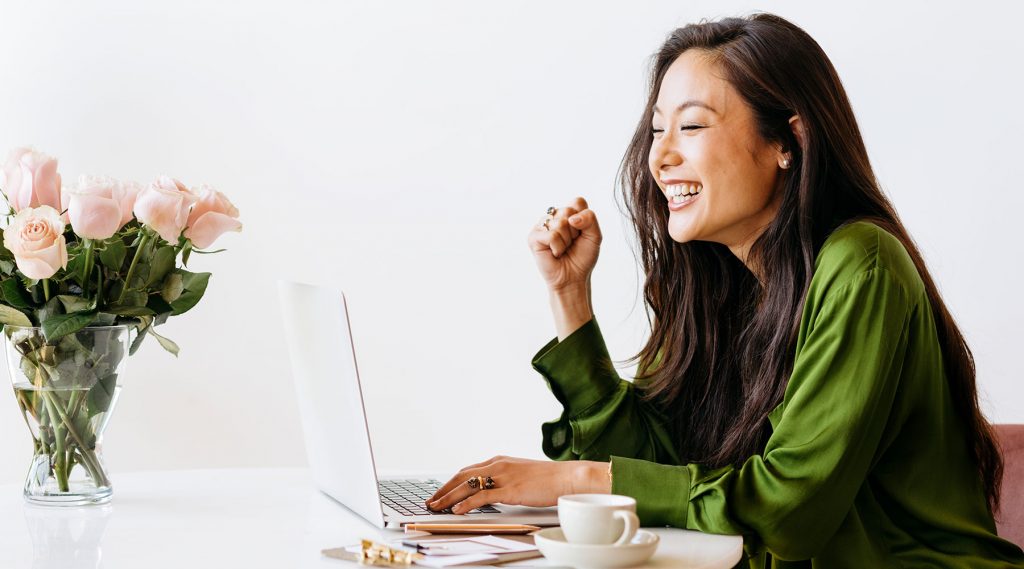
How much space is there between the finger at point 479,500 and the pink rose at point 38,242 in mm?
533

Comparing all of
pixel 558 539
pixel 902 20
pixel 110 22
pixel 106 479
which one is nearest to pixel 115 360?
pixel 106 479

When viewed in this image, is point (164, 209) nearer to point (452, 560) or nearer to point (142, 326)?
point (142, 326)

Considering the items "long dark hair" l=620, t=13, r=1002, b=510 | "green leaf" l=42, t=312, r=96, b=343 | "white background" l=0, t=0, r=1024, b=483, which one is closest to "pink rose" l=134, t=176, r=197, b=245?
"green leaf" l=42, t=312, r=96, b=343

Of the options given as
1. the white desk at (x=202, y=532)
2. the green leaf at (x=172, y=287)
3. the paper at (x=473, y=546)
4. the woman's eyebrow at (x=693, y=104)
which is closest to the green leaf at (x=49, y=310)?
the green leaf at (x=172, y=287)

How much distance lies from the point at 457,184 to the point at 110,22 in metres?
0.95

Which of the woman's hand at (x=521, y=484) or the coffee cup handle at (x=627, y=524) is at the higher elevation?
the coffee cup handle at (x=627, y=524)

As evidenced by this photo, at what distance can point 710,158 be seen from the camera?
1.55 m

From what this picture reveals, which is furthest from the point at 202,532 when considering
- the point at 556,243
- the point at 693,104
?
the point at 693,104

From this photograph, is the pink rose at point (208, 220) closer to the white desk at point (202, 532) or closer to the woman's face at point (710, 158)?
the white desk at point (202, 532)

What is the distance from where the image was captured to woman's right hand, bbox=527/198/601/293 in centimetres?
173

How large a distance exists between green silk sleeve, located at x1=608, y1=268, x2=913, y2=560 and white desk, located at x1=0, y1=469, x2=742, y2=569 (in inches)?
1.7

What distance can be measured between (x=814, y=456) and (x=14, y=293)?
96 cm

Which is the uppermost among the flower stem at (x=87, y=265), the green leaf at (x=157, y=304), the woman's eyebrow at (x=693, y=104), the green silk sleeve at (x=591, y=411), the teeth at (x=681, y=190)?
the woman's eyebrow at (x=693, y=104)

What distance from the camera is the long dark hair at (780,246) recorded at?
1474mm
